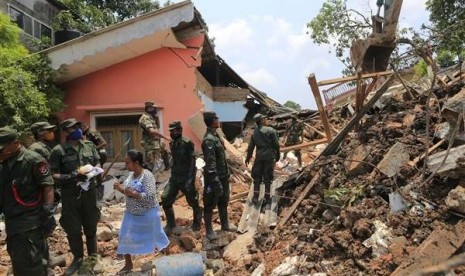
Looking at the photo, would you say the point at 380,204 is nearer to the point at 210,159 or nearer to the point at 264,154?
the point at 210,159

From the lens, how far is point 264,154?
24.7 feet

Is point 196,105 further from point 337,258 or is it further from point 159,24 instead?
point 337,258

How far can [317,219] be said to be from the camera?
6.19 metres

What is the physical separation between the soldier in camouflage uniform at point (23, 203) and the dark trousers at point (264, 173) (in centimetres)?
406

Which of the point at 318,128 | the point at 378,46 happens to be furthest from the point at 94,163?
the point at 318,128

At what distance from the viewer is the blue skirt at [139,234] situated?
5.21 meters

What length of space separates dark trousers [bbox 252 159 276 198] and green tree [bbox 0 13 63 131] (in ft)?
16.8

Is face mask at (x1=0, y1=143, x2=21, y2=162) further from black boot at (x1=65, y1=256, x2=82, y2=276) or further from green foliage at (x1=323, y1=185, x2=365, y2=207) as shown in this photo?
green foliage at (x1=323, y1=185, x2=365, y2=207)

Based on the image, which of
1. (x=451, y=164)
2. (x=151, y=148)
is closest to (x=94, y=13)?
(x=151, y=148)

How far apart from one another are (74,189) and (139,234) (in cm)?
93

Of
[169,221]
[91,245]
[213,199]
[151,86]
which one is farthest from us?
[151,86]

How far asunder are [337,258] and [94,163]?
315 centimetres

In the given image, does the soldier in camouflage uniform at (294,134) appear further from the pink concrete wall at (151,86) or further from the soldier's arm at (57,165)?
the soldier's arm at (57,165)

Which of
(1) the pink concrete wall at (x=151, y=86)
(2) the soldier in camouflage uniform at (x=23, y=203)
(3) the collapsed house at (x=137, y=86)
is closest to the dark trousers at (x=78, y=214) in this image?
(2) the soldier in camouflage uniform at (x=23, y=203)
